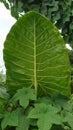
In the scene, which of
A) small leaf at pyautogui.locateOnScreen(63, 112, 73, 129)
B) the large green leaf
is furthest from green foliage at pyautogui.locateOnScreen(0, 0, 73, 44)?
small leaf at pyautogui.locateOnScreen(63, 112, 73, 129)

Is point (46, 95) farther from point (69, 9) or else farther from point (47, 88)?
point (69, 9)

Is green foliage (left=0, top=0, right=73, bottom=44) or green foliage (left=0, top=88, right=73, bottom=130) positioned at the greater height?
green foliage (left=0, top=0, right=73, bottom=44)

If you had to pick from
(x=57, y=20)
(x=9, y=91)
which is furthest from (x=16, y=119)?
(x=57, y=20)

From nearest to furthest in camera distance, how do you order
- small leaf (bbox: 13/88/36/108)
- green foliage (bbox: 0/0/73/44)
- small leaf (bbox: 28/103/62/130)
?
small leaf (bbox: 28/103/62/130) < small leaf (bbox: 13/88/36/108) < green foliage (bbox: 0/0/73/44)

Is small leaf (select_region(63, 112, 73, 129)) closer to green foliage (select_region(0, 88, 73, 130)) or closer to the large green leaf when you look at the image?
green foliage (select_region(0, 88, 73, 130))

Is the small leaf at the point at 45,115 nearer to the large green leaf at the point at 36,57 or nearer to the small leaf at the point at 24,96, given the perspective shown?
the small leaf at the point at 24,96

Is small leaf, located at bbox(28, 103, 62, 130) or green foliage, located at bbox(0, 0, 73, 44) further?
green foliage, located at bbox(0, 0, 73, 44)

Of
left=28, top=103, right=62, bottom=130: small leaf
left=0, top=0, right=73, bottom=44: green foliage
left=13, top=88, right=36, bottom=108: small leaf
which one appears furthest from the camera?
left=0, top=0, right=73, bottom=44: green foliage
